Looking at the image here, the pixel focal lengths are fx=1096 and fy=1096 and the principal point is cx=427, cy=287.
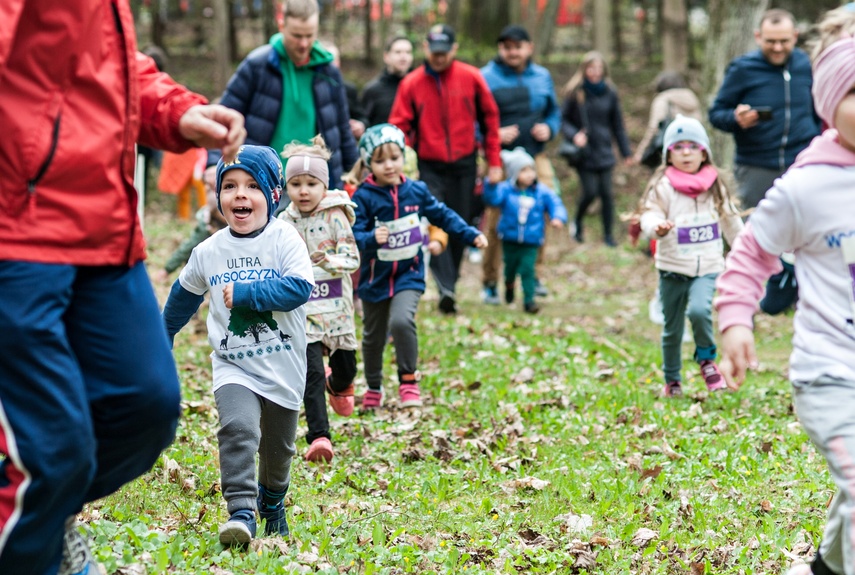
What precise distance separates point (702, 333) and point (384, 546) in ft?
13.7

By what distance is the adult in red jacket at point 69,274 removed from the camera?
10.5ft

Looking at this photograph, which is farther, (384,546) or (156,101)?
(384,546)

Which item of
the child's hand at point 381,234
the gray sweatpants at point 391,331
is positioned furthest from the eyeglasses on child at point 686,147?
the child's hand at point 381,234

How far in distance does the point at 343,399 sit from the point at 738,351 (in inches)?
161

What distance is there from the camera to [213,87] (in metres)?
27.8

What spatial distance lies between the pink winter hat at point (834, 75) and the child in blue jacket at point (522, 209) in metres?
8.45

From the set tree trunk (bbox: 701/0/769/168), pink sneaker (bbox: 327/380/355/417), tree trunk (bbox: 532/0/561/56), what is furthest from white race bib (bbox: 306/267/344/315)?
tree trunk (bbox: 532/0/561/56)

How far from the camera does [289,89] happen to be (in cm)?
890

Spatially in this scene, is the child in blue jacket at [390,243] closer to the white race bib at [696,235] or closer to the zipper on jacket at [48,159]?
the white race bib at [696,235]

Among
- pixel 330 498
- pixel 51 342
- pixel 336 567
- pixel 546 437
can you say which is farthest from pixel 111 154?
pixel 546 437

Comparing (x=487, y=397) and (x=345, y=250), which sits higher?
(x=345, y=250)

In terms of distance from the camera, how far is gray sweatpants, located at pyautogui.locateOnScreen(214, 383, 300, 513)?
189 inches

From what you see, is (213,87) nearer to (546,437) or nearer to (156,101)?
(546,437)

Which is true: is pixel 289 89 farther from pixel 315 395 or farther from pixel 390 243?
pixel 315 395
